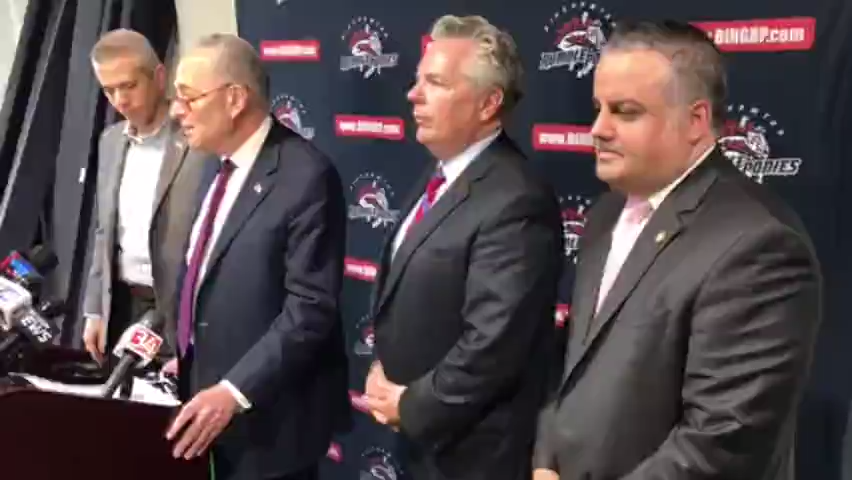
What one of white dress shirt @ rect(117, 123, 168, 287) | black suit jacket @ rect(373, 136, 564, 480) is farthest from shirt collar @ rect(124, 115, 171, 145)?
black suit jacket @ rect(373, 136, 564, 480)

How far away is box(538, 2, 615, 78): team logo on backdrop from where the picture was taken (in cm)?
230

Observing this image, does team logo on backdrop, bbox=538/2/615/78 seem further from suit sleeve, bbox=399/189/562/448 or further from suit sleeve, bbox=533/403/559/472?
suit sleeve, bbox=533/403/559/472

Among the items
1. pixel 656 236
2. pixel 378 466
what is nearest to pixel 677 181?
pixel 656 236

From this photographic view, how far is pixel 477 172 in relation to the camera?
1.90m

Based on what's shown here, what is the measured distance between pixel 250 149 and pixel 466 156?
0.55 m

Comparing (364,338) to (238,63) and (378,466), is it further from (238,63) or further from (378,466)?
(238,63)

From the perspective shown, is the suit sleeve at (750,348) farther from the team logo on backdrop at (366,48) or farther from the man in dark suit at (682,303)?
the team logo on backdrop at (366,48)

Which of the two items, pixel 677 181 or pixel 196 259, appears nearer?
pixel 677 181

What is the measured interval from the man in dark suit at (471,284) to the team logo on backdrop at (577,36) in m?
0.43

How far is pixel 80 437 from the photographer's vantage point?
1887 millimetres

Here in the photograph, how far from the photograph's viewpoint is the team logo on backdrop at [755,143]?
6.57 ft

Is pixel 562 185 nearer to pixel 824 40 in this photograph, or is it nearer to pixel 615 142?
pixel 824 40

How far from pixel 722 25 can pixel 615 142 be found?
74cm

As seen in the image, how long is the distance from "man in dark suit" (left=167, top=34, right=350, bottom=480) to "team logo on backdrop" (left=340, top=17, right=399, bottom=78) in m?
0.73
